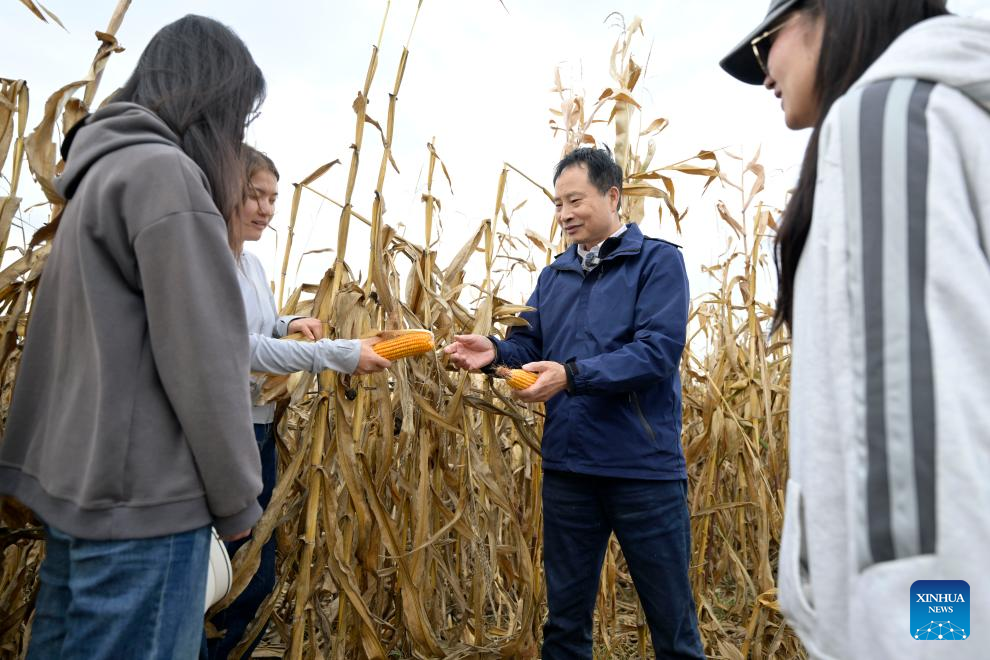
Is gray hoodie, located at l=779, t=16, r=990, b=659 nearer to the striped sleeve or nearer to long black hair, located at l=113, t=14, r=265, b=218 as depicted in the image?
the striped sleeve

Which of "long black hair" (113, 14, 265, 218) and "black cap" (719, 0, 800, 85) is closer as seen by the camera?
"black cap" (719, 0, 800, 85)

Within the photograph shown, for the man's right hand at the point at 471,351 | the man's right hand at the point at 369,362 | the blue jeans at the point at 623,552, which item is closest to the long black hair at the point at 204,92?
the man's right hand at the point at 369,362

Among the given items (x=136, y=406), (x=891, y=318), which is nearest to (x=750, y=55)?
(x=891, y=318)

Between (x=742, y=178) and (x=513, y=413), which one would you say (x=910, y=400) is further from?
(x=742, y=178)

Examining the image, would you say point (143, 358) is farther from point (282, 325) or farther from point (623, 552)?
point (623, 552)

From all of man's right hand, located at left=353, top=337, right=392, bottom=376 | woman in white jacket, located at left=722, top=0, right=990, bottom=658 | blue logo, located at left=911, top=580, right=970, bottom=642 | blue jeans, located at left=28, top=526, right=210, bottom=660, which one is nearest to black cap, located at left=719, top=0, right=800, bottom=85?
woman in white jacket, located at left=722, top=0, right=990, bottom=658

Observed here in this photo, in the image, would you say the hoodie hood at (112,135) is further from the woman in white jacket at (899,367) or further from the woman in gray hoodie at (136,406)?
the woman in white jacket at (899,367)

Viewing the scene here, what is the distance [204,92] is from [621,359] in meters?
1.27

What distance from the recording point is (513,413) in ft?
7.47

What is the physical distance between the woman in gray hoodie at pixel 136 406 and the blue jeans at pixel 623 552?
1165 mm

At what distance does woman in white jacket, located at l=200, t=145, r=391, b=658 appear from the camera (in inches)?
69.6

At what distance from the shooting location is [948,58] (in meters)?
0.74

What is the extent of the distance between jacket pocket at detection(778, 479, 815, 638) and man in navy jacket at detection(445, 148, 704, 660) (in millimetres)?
1107

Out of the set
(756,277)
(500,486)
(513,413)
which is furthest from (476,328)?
(756,277)
